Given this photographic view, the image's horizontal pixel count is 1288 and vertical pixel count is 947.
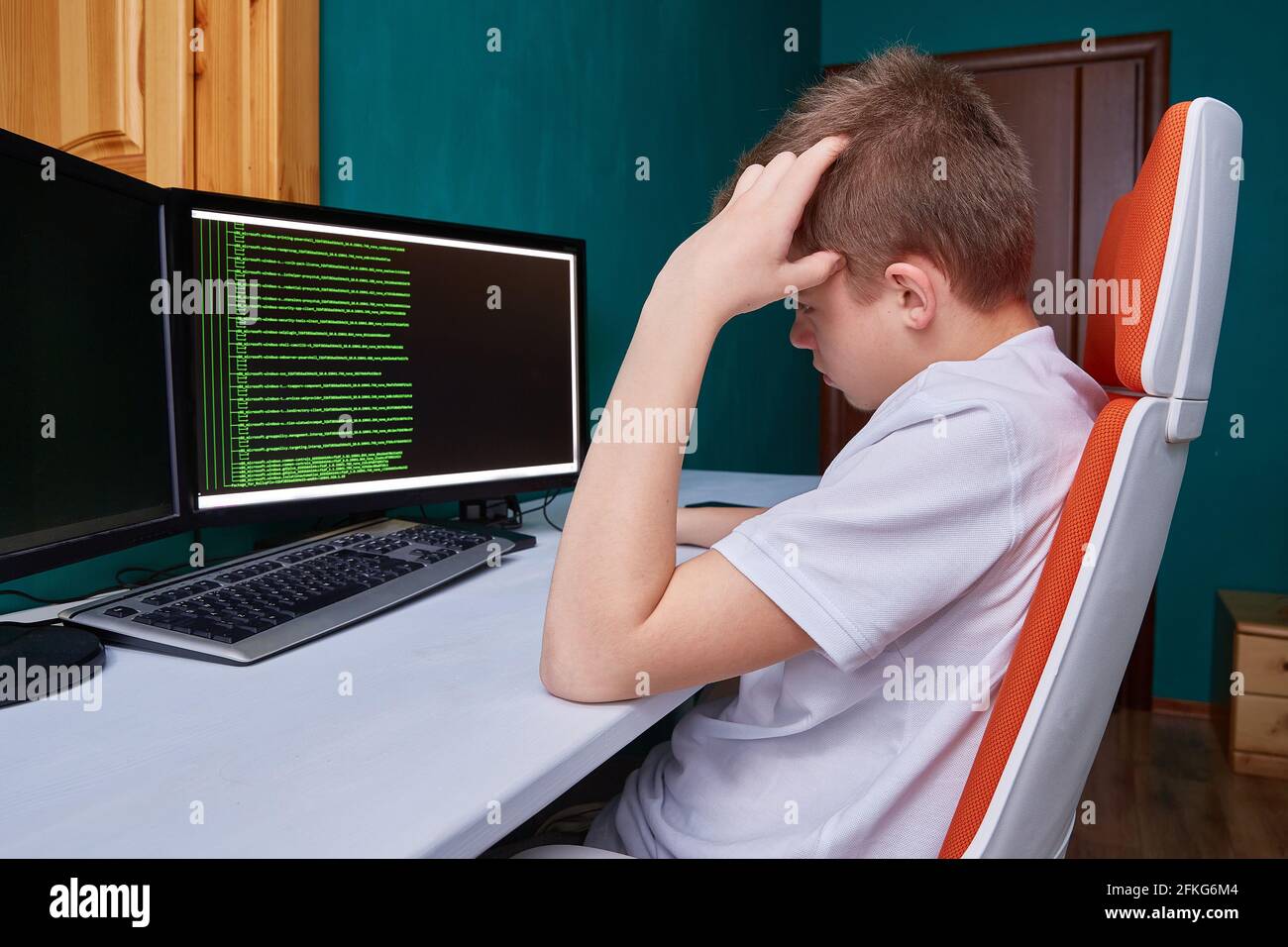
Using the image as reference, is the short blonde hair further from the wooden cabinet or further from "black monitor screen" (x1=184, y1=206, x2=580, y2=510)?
the wooden cabinet

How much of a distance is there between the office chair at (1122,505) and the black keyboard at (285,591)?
550 mm

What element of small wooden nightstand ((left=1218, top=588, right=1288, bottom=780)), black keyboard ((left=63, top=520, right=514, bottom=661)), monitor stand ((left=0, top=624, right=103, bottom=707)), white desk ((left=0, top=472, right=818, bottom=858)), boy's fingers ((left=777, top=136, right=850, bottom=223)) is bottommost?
small wooden nightstand ((left=1218, top=588, right=1288, bottom=780))

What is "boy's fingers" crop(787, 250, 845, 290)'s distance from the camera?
2.45 feet

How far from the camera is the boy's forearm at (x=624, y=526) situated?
64 cm

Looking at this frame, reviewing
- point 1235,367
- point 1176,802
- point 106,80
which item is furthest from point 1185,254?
point 1235,367

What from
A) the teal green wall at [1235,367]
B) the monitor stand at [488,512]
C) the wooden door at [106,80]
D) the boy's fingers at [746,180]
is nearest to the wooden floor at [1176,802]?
the teal green wall at [1235,367]

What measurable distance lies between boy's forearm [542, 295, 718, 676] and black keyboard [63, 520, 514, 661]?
0.26 meters

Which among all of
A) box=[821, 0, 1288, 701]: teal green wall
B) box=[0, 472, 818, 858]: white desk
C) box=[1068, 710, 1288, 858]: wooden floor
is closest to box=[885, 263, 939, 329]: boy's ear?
box=[0, 472, 818, 858]: white desk

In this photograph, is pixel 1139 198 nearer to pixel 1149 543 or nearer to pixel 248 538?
pixel 1149 543

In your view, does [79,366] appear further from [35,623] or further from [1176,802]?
[1176,802]

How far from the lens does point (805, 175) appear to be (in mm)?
734

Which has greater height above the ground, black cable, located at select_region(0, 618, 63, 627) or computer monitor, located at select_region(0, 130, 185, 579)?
computer monitor, located at select_region(0, 130, 185, 579)
